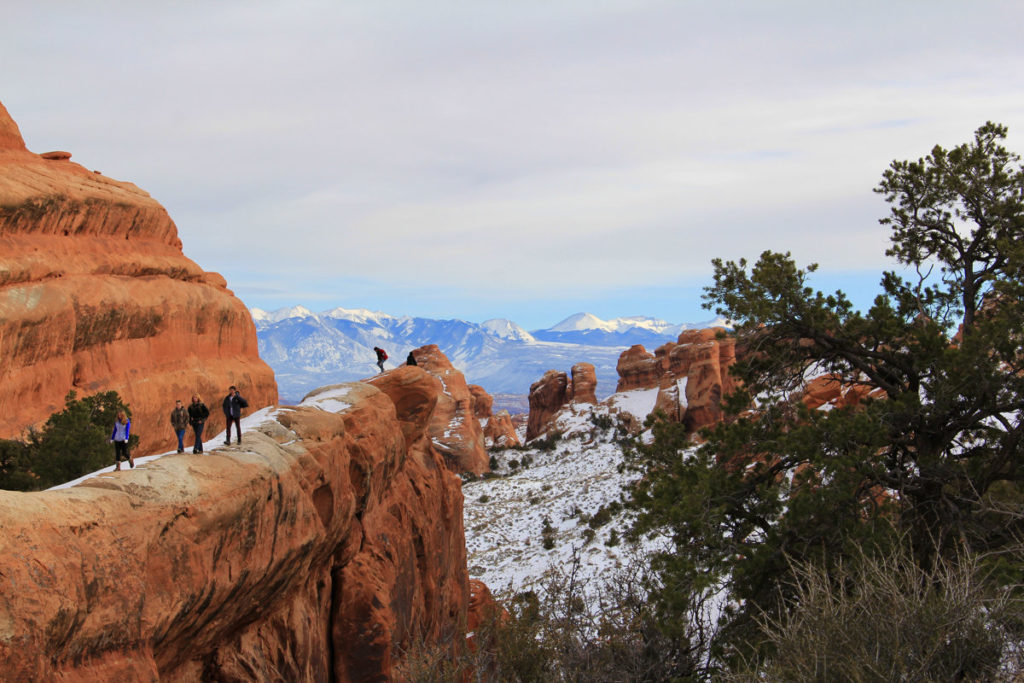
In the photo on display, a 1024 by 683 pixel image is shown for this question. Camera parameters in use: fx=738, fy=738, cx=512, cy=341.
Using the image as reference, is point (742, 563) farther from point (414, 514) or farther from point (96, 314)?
point (96, 314)

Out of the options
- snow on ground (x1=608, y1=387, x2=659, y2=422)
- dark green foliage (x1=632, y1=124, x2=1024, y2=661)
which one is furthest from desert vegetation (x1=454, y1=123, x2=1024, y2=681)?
snow on ground (x1=608, y1=387, x2=659, y2=422)

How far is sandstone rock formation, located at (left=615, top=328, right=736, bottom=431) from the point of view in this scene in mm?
71812

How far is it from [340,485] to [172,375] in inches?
756

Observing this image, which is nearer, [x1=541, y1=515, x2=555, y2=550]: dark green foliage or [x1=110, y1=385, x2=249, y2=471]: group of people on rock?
[x1=110, y1=385, x2=249, y2=471]: group of people on rock

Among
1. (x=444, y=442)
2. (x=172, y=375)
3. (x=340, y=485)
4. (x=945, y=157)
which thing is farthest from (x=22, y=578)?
(x=444, y=442)

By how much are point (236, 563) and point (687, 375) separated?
2880 inches

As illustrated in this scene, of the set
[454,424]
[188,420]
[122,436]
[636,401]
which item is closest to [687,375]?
[636,401]

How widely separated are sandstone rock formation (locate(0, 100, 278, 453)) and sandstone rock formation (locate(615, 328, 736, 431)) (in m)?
42.5

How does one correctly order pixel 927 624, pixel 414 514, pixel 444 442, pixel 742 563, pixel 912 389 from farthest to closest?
pixel 444 442 < pixel 414 514 < pixel 912 389 < pixel 742 563 < pixel 927 624

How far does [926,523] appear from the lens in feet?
54.5

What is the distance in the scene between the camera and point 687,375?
80562mm

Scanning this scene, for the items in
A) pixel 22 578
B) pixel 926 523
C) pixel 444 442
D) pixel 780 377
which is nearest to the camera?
pixel 22 578

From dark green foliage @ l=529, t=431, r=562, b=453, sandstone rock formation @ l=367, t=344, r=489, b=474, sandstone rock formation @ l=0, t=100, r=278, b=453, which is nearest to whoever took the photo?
sandstone rock formation @ l=0, t=100, r=278, b=453

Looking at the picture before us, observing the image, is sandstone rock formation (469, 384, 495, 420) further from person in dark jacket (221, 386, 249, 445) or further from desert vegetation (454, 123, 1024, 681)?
person in dark jacket (221, 386, 249, 445)
